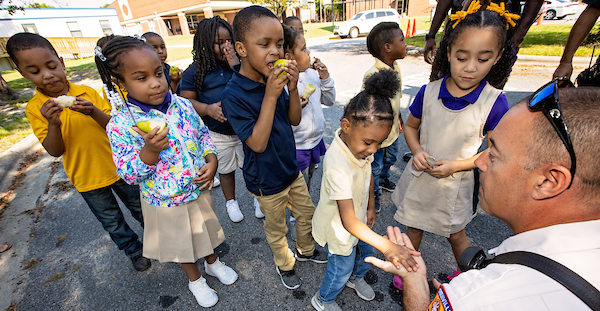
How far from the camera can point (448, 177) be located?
5.95 feet

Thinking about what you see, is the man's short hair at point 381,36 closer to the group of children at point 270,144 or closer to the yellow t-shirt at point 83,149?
the group of children at point 270,144

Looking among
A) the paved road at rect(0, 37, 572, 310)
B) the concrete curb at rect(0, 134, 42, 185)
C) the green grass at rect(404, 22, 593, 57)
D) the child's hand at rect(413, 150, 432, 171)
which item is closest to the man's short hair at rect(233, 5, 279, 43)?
the child's hand at rect(413, 150, 432, 171)

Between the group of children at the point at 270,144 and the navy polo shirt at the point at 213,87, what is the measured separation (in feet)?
0.63

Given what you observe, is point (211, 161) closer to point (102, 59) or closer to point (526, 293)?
point (102, 59)

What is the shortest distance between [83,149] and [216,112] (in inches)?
43.3

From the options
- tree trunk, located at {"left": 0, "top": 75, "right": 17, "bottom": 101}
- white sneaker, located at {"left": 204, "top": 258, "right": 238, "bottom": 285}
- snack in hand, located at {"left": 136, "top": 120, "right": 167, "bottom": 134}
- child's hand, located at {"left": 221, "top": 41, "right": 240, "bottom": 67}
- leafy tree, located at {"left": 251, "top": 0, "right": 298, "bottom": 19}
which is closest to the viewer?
snack in hand, located at {"left": 136, "top": 120, "right": 167, "bottom": 134}

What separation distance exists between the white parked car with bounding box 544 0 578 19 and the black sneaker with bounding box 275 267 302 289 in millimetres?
26523

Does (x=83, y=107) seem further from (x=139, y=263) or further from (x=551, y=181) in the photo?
(x=551, y=181)

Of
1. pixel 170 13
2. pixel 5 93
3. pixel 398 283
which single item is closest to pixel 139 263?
pixel 398 283

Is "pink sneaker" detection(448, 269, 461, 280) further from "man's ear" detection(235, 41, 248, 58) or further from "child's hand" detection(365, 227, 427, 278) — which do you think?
"man's ear" detection(235, 41, 248, 58)

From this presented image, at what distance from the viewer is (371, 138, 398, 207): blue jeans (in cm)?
282

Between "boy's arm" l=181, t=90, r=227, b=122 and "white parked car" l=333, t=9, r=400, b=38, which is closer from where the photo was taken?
"boy's arm" l=181, t=90, r=227, b=122

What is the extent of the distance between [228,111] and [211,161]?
17.8 inches

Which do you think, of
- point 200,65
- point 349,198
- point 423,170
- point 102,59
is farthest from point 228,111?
point 423,170
